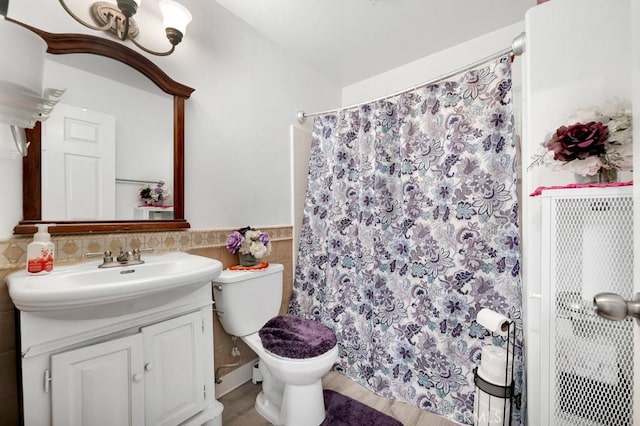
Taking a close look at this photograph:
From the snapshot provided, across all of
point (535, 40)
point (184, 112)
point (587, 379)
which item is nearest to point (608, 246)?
point (587, 379)

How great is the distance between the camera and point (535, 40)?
1.03 meters

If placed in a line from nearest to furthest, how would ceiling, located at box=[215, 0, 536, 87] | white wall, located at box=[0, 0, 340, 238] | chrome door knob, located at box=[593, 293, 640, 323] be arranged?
chrome door knob, located at box=[593, 293, 640, 323]
white wall, located at box=[0, 0, 340, 238]
ceiling, located at box=[215, 0, 536, 87]

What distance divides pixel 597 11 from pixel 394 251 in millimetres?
1314

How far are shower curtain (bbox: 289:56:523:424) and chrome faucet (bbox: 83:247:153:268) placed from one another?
45.9 inches

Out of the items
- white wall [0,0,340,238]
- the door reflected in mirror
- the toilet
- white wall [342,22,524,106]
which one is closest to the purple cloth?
the toilet

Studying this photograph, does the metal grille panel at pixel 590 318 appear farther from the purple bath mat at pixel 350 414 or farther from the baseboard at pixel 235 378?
the baseboard at pixel 235 378

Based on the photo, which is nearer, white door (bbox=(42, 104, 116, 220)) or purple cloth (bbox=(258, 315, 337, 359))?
white door (bbox=(42, 104, 116, 220))

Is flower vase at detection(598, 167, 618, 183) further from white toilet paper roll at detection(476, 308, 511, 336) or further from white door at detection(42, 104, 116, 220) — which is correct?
white door at detection(42, 104, 116, 220)

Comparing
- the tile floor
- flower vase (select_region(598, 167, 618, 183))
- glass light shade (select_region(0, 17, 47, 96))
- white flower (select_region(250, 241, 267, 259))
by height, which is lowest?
the tile floor

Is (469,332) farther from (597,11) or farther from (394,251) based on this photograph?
(597,11)

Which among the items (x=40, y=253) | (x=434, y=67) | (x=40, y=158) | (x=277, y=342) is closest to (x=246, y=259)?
(x=277, y=342)

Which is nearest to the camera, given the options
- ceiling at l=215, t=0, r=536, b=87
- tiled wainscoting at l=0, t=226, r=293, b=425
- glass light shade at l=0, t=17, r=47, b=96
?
glass light shade at l=0, t=17, r=47, b=96

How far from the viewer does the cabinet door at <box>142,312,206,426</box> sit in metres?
1.06

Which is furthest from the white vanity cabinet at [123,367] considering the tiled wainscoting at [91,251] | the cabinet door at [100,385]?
the tiled wainscoting at [91,251]
